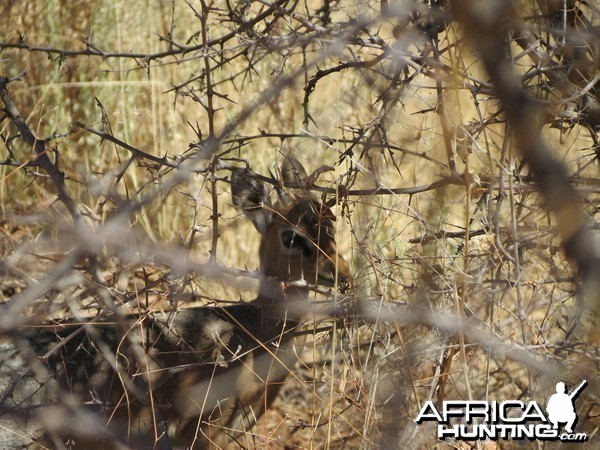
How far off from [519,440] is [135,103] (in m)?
4.91

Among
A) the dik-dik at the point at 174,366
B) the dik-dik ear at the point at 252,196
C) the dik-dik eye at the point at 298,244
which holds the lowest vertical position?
the dik-dik at the point at 174,366

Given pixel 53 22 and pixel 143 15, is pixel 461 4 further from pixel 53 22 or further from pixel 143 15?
pixel 53 22

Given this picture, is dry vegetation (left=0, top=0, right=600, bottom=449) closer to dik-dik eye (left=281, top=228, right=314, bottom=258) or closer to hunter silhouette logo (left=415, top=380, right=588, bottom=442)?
hunter silhouette logo (left=415, top=380, right=588, bottom=442)

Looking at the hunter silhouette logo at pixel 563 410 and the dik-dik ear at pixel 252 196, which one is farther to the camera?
the dik-dik ear at pixel 252 196

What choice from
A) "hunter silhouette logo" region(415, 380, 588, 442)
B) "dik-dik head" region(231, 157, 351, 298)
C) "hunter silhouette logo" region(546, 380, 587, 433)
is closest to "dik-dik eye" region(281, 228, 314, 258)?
"dik-dik head" region(231, 157, 351, 298)

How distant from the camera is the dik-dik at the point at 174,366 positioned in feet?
12.9

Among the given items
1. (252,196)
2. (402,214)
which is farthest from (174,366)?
(402,214)

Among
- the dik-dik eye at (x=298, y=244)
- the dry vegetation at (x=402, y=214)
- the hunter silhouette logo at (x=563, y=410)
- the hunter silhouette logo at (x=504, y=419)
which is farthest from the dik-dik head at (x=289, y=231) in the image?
the hunter silhouette logo at (x=563, y=410)

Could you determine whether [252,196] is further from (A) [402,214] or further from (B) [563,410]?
(B) [563,410]

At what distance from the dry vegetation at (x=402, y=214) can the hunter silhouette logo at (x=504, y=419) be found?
66 millimetres

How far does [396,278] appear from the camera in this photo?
3.74 meters

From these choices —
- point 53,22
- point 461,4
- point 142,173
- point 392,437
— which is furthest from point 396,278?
point 53,22

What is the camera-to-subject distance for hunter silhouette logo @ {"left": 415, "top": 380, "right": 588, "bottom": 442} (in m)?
2.84

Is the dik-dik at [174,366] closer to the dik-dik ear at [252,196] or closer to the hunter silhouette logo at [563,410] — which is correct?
the dik-dik ear at [252,196]
